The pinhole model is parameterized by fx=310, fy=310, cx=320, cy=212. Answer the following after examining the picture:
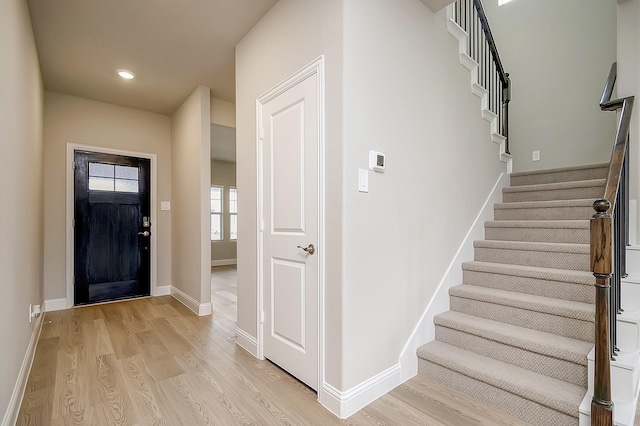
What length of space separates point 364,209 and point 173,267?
12.4 ft

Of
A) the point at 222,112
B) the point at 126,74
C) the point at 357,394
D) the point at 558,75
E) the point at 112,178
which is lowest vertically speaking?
the point at 357,394

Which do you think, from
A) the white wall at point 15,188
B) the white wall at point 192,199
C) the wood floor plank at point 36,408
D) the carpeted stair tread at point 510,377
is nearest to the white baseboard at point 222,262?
the white wall at point 192,199

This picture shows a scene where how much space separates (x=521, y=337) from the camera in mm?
1938

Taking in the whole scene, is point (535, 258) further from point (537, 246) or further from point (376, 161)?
point (376, 161)

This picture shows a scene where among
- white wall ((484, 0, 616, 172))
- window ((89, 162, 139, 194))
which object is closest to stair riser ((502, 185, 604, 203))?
white wall ((484, 0, 616, 172))

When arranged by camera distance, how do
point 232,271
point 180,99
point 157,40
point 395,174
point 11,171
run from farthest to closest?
1. point 232,271
2. point 180,99
3. point 157,40
4. point 395,174
5. point 11,171

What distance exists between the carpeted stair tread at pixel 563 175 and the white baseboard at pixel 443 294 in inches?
17.2

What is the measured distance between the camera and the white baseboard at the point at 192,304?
3.67 meters

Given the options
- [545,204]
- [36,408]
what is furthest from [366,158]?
[36,408]

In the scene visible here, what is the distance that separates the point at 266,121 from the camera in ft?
8.08

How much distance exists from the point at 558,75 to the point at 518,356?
381 cm

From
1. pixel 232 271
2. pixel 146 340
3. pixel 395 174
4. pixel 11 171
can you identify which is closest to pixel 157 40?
pixel 11 171

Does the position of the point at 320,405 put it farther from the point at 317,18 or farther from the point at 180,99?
the point at 180,99

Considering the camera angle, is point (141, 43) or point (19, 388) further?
point (141, 43)
